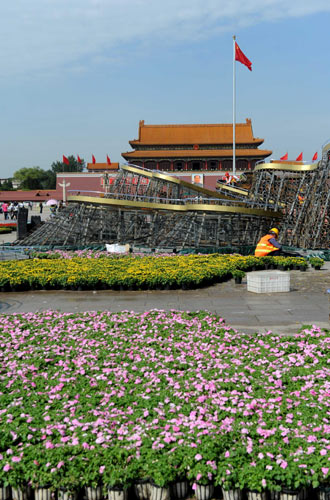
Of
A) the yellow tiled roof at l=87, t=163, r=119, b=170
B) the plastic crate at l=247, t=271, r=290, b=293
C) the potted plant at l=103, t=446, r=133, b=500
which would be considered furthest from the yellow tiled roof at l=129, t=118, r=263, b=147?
the potted plant at l=103, t=446, r=133, b=500

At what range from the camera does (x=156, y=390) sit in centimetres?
550

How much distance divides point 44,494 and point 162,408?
1467 millimetres

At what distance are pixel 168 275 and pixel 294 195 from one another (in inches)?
518

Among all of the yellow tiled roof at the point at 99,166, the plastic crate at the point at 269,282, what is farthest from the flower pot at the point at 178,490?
the yellow tiled roof at the point at 99,166

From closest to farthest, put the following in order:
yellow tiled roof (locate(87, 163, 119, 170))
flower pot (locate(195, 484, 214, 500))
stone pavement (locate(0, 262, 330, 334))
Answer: flower pot (locate(195, 484, 214, 500)), stone pavement (locate(0, 262, 330, 334)), yellow tiled roof (locate(87, 163, 119, 170))

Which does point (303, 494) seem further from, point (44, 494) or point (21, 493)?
point (21, 493)

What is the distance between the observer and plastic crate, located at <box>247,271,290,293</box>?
11383 millimetres

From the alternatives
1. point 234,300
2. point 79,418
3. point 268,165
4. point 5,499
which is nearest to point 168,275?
point 234,300

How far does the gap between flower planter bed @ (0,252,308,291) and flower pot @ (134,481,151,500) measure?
7.81 m

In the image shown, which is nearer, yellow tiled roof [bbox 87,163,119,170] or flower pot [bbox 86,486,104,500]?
flower pot [bbox 86,486,104,500]

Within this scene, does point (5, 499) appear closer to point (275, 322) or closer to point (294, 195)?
point (275, 322)

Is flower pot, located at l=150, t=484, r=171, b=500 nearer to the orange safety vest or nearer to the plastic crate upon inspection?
the plastic crate

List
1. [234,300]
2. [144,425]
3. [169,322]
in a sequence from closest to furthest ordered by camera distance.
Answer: [144,425] < [169,322] < [234,300]

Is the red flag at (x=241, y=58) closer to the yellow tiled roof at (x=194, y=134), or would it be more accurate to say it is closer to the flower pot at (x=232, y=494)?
the yellow tiled roof at (x=194, y=134)
